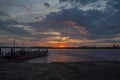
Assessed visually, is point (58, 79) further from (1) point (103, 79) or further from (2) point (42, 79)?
(1) point (103, 79)

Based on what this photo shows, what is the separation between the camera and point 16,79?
2016cm

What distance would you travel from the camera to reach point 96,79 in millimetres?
21438

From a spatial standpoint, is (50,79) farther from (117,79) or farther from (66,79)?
(117,79)

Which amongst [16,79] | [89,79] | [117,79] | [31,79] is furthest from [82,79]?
[16,79]

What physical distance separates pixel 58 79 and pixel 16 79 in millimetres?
5509

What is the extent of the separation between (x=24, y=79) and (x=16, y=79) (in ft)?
3.41

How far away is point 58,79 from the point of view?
2053cm

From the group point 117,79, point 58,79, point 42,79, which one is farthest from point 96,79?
point 42,79

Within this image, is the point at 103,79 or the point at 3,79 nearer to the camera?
the point at 3,79

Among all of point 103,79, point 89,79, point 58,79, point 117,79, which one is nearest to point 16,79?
point 58,79

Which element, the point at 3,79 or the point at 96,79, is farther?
the point at 96,79

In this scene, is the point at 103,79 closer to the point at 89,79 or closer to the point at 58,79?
the point at 89,79

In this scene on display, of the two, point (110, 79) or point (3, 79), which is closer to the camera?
point (3, 79)

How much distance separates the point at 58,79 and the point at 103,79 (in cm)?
640
